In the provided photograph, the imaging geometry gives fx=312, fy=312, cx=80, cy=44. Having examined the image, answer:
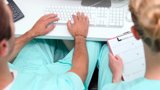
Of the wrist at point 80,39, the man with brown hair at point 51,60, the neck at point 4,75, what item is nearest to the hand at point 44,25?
the man with brown hair at point 51,60

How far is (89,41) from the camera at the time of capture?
4.54ft

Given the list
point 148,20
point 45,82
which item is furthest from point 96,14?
point 148,20

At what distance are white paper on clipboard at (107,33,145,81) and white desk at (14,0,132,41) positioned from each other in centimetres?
4

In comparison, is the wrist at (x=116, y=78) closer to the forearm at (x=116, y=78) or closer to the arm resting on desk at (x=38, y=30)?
the forearm at (x=116, y=78)

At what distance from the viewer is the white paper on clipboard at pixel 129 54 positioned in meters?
1.25

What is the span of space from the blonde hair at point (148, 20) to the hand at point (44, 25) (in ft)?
1.73

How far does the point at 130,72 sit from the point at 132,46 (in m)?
0.12

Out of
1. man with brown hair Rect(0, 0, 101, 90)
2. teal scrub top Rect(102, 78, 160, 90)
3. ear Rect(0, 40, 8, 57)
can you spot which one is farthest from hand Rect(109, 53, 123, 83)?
ear Rect(0, 40, 8, 57)

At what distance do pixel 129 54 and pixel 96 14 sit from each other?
0.78 feet

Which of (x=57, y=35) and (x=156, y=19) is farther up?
(x=156, y=19)

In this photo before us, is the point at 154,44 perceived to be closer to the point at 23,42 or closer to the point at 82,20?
the point at 82,20

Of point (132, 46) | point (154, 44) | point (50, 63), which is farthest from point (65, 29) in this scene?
point (154, 44)

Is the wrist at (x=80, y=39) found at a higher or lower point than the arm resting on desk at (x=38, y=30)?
lower

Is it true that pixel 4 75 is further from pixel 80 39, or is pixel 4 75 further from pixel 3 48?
pixel 80 39
